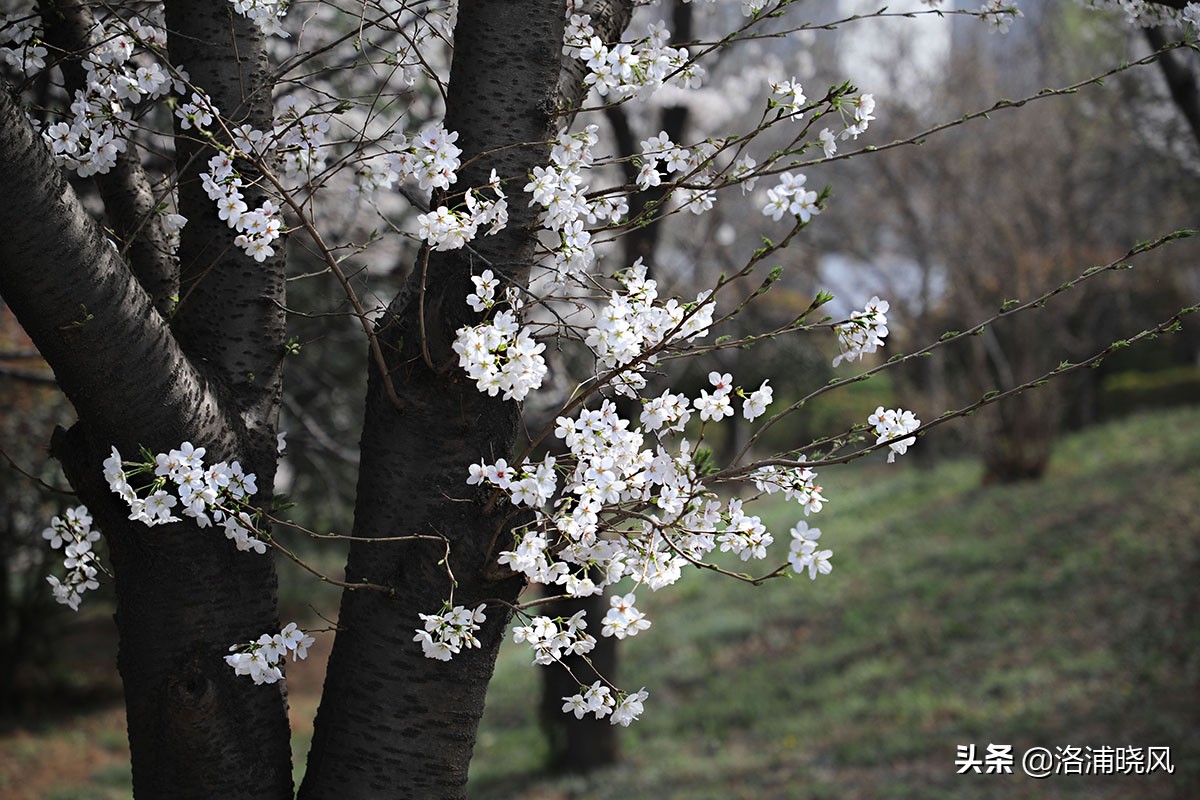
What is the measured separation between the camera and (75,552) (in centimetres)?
208

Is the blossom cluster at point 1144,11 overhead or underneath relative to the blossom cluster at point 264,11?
overhead

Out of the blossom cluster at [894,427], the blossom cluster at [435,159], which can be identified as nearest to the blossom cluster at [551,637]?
the blossom cluster at [894,427]

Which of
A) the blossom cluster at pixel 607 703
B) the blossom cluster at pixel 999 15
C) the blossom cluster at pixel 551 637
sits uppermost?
the blossom cluster at pixel 999 15

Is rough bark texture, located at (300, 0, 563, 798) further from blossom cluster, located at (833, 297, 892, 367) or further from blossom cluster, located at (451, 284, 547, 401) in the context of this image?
blossom cluster, located at (833, 297, 892, 367)

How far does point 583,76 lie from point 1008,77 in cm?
1473

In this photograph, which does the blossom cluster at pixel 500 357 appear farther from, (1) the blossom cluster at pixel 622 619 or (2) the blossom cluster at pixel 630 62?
(2) the blossom cluster at pixel 630 62

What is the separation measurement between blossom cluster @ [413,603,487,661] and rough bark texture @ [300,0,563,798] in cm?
11

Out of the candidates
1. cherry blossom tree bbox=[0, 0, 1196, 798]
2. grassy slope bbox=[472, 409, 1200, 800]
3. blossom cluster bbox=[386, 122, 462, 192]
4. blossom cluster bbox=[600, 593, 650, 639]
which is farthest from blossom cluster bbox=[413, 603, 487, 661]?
grassy slope bbox=[472, 409, 1200, 800]

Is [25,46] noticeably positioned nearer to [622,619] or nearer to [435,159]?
[435,159]

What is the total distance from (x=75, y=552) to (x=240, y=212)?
0.79 meters

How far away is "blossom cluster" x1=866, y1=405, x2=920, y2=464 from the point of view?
1867 millimetres

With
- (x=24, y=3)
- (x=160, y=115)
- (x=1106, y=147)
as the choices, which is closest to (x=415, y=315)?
(x=24, y=3)

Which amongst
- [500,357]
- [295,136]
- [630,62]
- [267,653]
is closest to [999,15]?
[630,62]

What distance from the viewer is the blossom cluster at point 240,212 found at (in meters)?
1.83
